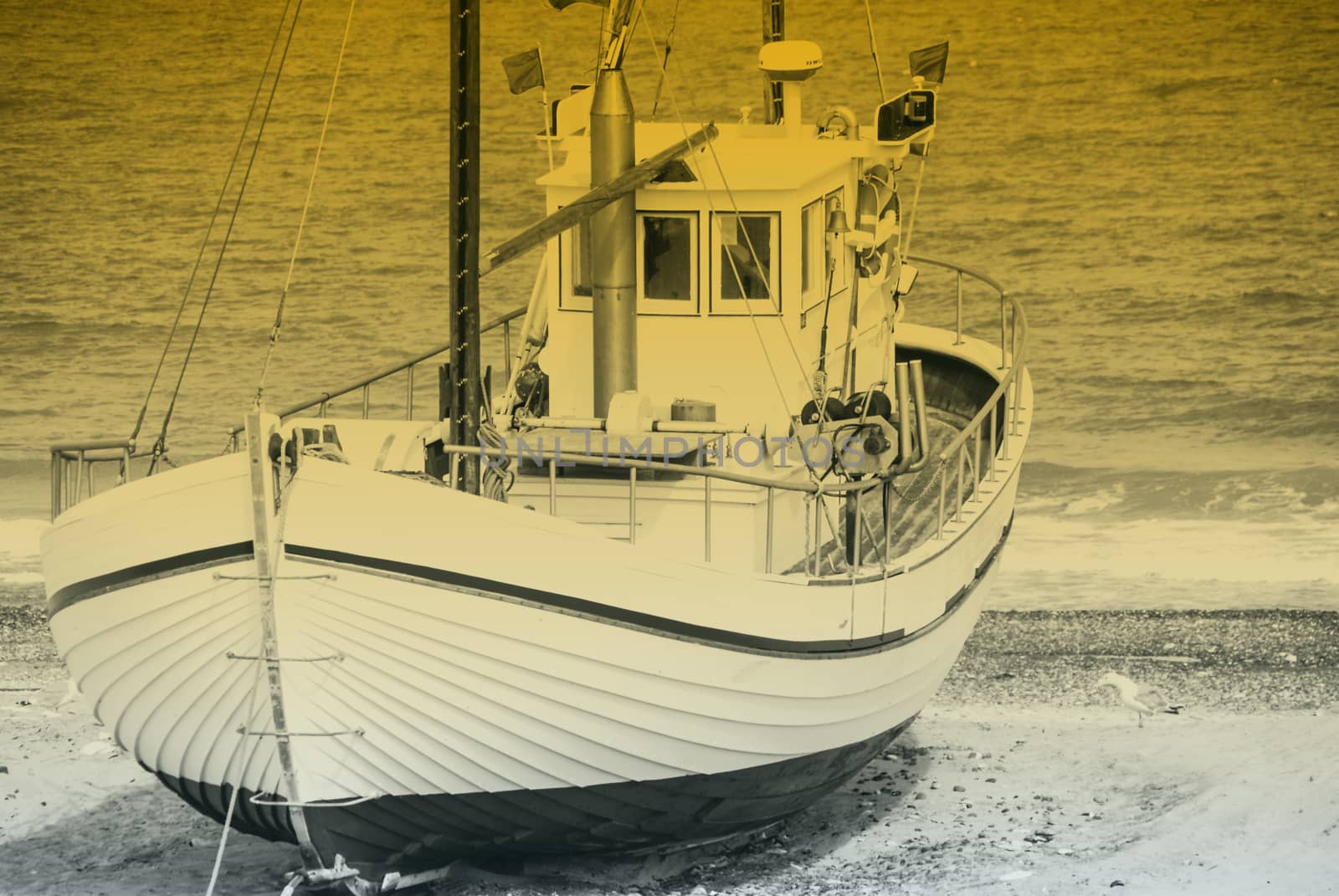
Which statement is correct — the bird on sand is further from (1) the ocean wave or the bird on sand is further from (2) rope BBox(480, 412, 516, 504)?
Result: (1) the ocean wave

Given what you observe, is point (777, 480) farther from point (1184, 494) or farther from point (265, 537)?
point (1184, 494)

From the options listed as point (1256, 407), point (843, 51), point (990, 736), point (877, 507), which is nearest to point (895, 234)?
point (877, 507)


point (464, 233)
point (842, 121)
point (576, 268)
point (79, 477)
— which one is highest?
point (842, 121)

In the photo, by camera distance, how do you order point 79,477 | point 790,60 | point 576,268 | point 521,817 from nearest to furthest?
point 79,477 → point 521,817 → point 576,268 → point 790,60

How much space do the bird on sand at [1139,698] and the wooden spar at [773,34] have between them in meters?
4.58

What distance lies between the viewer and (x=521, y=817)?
8.72 m

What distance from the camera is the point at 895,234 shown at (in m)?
12.5

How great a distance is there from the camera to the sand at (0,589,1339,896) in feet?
32.6

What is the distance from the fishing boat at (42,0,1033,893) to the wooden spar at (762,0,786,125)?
1128 mm

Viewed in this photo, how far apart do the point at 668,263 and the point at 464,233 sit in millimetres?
1688

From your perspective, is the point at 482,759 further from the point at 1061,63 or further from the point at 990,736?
the point at 1061,63

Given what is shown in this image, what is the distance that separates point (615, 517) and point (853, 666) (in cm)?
144

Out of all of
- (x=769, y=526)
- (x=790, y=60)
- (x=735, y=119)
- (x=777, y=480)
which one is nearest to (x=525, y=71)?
(x=790, y=60)

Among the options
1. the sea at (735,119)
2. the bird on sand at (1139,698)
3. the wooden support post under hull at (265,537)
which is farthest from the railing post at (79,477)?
the sea at (735,119)
